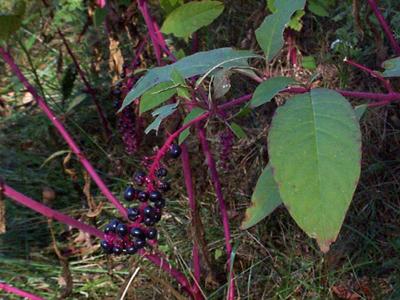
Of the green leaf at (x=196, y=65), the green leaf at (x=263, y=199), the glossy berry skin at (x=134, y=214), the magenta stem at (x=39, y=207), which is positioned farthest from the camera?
the magenta stem at (x=39, y=207)

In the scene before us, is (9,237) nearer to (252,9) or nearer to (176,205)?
(176,205)

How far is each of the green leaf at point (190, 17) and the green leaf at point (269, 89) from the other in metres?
0.87

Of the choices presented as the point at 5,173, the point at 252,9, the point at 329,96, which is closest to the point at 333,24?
the point at 252,9

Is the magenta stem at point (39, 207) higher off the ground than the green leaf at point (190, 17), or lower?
lower

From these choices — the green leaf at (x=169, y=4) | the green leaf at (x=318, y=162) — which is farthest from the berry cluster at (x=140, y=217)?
the green leaf at (x=169, y=4)

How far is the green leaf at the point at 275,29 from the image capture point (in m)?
1.19

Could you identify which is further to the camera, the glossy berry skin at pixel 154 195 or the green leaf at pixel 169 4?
the green leaf at pixel 169 4

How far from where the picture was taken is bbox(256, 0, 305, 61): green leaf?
119cm

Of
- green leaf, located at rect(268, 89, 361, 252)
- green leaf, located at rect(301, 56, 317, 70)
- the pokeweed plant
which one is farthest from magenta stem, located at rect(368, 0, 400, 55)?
green leaf, located at rect(301, 56, 317, 70)

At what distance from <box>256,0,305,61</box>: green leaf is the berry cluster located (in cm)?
31

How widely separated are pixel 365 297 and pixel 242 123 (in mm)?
894

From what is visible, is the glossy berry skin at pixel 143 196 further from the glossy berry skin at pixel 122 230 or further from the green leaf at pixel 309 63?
the green leaf at pixel 309 63

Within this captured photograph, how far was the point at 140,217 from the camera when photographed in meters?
1.41

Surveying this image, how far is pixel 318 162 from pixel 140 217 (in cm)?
52
